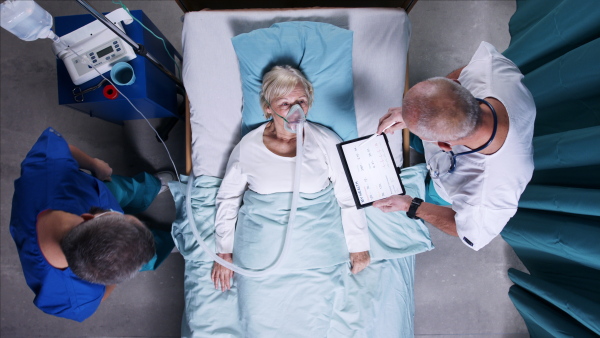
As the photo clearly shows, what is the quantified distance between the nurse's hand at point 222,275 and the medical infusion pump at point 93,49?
106 centimetres

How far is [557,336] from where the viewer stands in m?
1.31

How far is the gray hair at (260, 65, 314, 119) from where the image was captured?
142 cm

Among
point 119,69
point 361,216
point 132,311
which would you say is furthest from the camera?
point 132,311

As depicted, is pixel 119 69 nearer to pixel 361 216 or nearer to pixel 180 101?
pixel 180 101

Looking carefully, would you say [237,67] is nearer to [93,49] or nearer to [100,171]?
[93,49]

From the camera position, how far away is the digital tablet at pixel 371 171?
1421 mm

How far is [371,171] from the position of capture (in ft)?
4.66

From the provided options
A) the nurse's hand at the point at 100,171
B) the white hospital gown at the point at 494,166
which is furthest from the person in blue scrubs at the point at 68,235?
the white hospital gown at the point at 494,166

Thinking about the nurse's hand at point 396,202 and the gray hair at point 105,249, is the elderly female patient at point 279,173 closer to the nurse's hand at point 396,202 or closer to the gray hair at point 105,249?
the nurse's hand at point 396,202

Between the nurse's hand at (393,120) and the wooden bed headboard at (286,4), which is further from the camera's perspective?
the wooden bed headboard at (286,4)

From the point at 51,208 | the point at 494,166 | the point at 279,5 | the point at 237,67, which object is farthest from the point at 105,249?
the point at 279,5

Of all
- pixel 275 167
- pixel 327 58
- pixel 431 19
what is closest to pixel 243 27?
pixel 327 58

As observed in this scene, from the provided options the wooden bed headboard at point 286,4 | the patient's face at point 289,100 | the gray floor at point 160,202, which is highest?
the wooden bed headboard at point 286,4

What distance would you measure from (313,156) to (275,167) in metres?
0.19
